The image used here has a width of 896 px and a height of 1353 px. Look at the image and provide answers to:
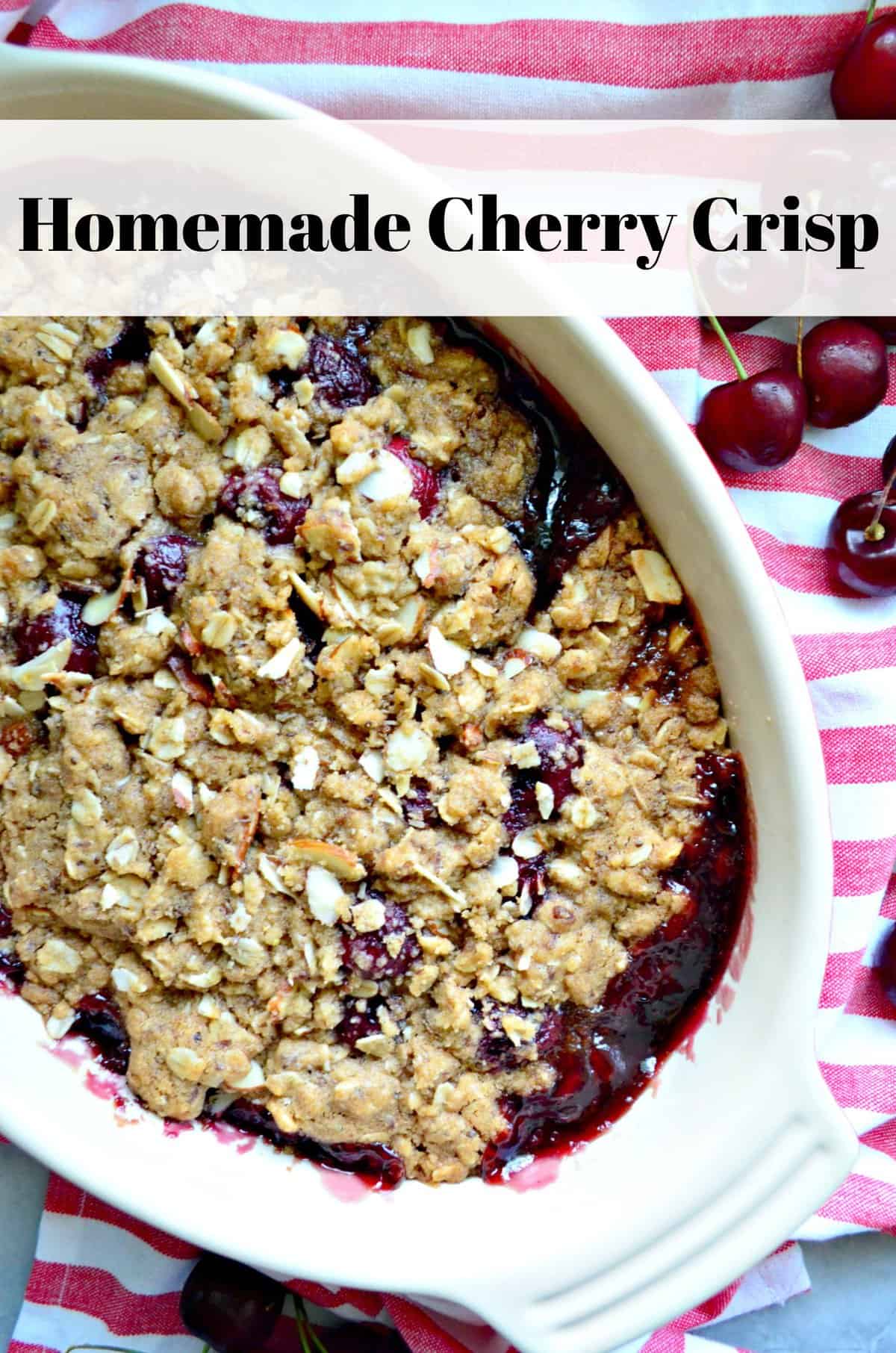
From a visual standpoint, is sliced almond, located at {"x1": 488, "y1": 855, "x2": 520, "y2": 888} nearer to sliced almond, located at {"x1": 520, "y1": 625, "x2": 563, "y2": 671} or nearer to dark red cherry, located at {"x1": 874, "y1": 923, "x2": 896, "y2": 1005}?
sliced almond, located at {"x1": 520, "y1": 625, "x2": 563, "y2": 671}

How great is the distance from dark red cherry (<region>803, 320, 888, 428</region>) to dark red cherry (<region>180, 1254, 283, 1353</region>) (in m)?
1.71

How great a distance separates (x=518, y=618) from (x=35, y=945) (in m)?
0.83

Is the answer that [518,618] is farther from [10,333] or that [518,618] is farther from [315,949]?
[10,333]

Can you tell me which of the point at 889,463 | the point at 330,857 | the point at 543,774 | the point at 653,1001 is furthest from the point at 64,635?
the point at 889,463

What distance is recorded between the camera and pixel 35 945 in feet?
5.44

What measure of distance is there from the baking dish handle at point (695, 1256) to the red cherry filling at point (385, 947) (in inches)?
16.9

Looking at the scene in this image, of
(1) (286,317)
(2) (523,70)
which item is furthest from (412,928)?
(2) (523,70)

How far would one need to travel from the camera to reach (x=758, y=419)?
175cm

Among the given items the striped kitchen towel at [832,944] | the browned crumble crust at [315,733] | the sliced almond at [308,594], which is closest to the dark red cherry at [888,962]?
the striped kitchen towel at [832,944]

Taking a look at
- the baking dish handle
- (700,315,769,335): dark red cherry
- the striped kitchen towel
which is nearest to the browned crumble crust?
the baking dish handle

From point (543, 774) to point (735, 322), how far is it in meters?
0.81

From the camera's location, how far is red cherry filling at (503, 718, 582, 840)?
5.26ft

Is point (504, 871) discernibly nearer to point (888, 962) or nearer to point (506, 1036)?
point (506, 1036)

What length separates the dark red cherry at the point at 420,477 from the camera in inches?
61.2
